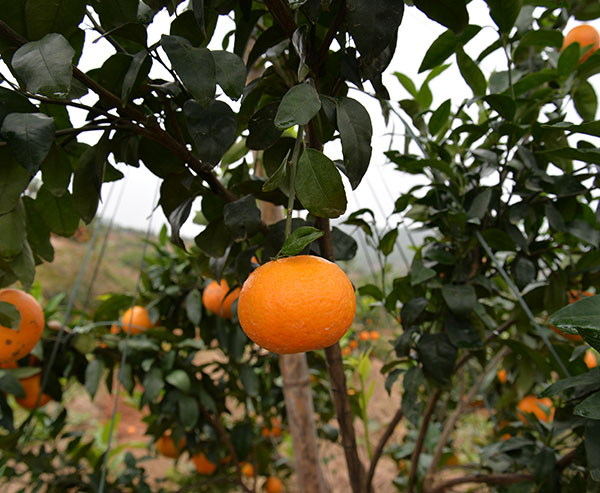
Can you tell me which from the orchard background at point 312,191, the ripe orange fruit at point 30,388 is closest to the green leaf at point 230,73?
the orchard background at point 312,191

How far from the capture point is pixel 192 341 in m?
0.91

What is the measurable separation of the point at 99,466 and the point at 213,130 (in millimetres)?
1008

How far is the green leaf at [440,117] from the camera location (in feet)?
1.86

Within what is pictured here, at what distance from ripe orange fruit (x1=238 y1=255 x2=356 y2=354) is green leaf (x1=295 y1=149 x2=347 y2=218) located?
5cm

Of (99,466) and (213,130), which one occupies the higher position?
(213,130)

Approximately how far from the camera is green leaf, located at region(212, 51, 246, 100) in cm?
28

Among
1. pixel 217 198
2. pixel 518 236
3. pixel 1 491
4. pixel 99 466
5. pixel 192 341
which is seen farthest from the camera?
pixel 1 491

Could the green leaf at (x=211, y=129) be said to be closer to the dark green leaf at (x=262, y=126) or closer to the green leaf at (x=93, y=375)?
the dark green leaf at (x=262, y=126)

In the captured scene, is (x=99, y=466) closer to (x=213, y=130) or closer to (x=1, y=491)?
(x=213, y=130)

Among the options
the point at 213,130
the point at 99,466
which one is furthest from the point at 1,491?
the point at 213,130

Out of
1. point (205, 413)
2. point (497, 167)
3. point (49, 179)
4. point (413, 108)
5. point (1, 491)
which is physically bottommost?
point (1, 491)

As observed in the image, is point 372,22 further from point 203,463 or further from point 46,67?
point 203,463

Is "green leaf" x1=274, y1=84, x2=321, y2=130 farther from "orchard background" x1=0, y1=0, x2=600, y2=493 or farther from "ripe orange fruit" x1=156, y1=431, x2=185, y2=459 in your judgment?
"ripe orange fruit" x1=156, y1=431, x2=185, y2=459

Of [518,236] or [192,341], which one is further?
[192,341]
